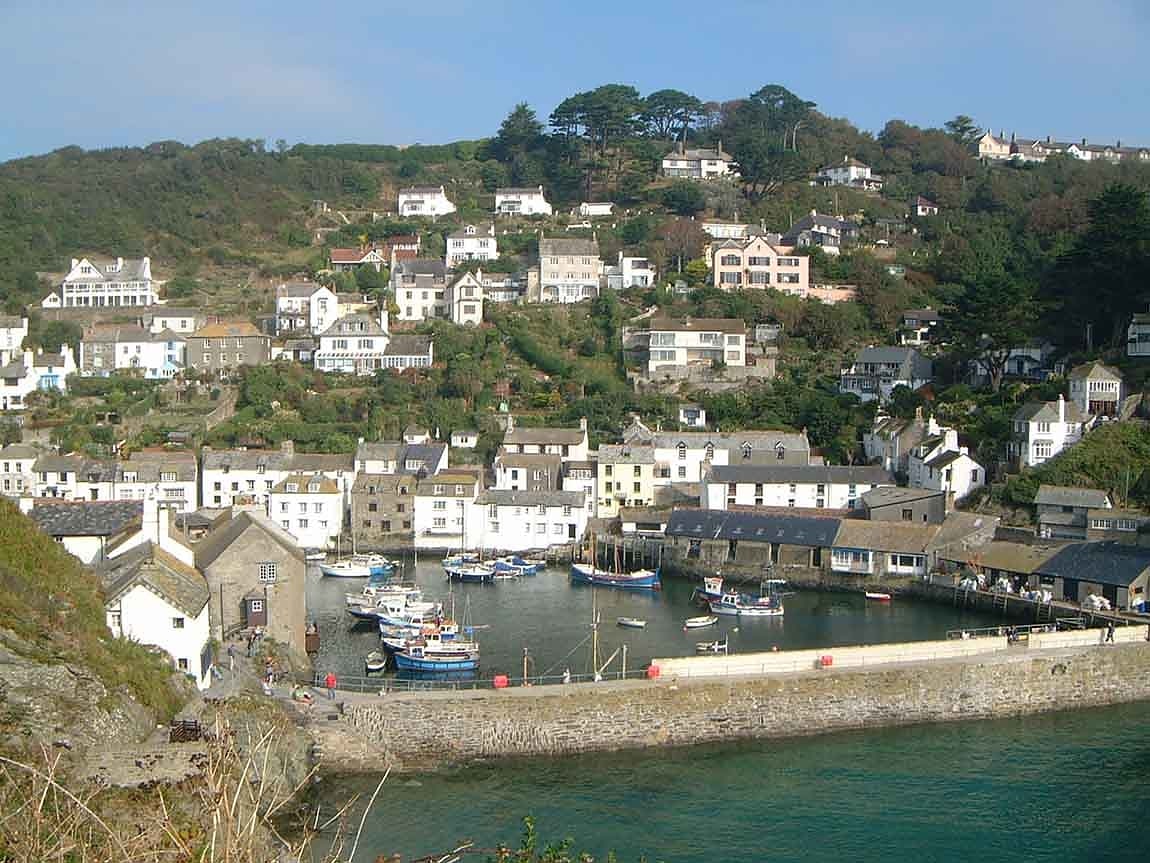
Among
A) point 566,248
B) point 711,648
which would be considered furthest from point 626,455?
point 566,248

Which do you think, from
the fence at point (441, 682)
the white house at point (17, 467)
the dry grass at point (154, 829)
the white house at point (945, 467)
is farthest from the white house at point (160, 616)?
the white house at point (945, 467)

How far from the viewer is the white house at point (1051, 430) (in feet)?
116

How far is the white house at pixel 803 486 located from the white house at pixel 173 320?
2589cm

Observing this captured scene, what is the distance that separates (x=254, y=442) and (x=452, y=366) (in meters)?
8.15

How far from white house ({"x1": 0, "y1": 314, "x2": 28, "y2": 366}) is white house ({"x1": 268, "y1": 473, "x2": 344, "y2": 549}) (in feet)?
60.4

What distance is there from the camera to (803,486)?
3734 centimetres

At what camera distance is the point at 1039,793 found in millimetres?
17938

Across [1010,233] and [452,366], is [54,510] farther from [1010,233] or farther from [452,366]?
[1010,233]

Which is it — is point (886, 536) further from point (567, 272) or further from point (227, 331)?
point (227, 331)

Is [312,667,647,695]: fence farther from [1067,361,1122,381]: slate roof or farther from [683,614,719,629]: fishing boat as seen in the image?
[1067,361,1122,381]: slate roof

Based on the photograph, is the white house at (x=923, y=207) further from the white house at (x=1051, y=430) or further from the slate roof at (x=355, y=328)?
the slate roof at (x=355, y=328)

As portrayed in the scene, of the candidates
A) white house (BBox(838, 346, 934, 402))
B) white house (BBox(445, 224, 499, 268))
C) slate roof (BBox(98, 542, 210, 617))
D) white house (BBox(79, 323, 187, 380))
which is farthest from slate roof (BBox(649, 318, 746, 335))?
slate roof (BBox(98, 542, 210, 617))

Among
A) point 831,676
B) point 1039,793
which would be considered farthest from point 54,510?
point 1039,793

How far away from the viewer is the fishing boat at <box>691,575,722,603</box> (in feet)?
100
